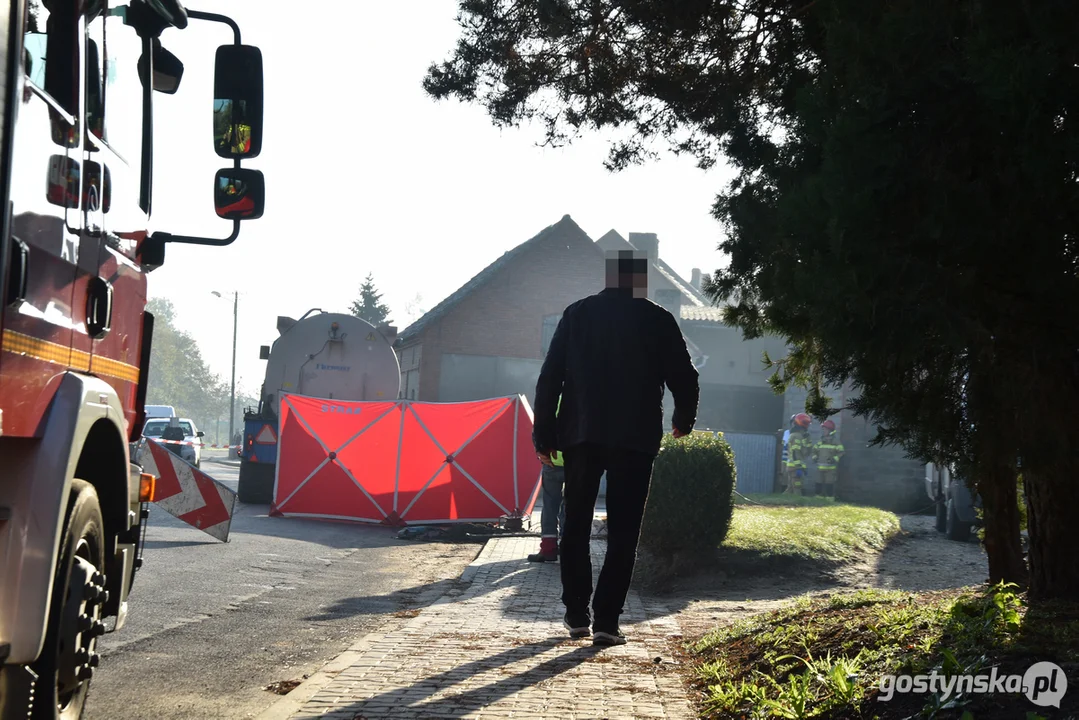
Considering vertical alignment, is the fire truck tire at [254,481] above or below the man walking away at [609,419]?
below

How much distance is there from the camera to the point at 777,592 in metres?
10.0

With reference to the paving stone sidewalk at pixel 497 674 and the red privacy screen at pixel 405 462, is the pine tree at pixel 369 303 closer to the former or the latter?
the red privacy screen at pixel 405 462

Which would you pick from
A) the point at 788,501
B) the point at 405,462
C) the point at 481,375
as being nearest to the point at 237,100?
the point at 405,462

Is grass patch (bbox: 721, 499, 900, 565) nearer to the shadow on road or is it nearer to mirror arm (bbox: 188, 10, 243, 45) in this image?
A: the shadow on road

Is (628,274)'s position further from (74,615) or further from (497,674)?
(74,615)

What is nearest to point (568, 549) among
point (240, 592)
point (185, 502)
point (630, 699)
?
point (630, 699)

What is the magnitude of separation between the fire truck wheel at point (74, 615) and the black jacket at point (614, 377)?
2514mm

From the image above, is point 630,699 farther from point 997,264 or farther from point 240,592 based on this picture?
point 240,592

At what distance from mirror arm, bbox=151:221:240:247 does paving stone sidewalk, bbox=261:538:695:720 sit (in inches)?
76.8

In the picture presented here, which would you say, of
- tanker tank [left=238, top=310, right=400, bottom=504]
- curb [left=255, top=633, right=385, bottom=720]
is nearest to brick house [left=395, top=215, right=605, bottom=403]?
tanker tank [left=238, top=310, right=400, bottom=504]

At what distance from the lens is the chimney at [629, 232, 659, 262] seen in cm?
6275

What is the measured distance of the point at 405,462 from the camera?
17.2m

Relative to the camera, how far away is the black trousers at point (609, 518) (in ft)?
18.9

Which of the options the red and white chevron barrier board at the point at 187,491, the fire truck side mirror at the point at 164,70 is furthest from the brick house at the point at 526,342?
the fire truck side mirror at the point at 164,70
